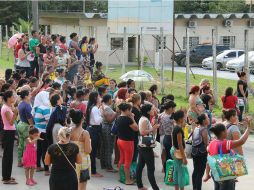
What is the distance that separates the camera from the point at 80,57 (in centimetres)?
2120

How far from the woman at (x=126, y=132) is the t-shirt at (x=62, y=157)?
2549 mm

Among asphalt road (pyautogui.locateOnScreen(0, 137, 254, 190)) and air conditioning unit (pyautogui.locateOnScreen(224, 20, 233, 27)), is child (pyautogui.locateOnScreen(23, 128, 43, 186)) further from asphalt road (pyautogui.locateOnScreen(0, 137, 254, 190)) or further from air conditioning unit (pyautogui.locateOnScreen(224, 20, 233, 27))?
air conditioning unit (pyautogui.locateOnScreen(224, 20, 233, 27))

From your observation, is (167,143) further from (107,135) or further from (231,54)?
(231,54)

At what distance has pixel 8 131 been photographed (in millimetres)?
11453

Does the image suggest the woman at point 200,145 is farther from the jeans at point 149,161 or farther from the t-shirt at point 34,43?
the t-shirt at point 34,43

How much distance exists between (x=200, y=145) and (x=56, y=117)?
→ 2888 millimetres

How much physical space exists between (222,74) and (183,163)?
26067 mm

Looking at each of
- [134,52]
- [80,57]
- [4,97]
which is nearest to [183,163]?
[4,97]

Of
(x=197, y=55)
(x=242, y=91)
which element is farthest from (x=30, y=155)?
(x=197, y=55)

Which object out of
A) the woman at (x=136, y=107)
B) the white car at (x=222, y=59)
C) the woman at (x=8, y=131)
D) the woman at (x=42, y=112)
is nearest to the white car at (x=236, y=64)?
the white car at (x=222, y=59)

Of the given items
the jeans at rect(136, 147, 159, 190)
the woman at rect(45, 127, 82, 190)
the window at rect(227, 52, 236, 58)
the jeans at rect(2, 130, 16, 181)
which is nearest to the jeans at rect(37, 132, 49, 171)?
the jeans at rect(2, 130, 16, 181)

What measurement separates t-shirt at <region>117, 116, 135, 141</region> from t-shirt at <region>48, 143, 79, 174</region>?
257 centimetres

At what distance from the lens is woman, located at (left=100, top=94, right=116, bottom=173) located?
40.5 ft

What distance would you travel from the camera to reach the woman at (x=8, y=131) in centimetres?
1129
